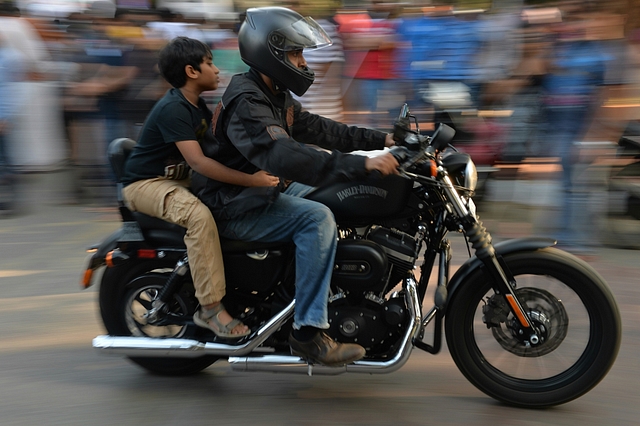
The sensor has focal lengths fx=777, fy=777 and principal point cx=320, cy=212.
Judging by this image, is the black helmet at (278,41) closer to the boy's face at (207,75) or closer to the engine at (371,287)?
the boy's face at (207,75)

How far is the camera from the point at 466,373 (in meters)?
3.51

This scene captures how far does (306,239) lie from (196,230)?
0.49 m

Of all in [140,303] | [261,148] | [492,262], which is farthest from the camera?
[140,303]

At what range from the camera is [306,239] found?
11.0 feet

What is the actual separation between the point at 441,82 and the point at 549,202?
1438 millimetres

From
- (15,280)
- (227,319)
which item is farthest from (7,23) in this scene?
(227,319)

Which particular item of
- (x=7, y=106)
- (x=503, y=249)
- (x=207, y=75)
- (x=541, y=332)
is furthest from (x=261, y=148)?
(x=7, y=106)

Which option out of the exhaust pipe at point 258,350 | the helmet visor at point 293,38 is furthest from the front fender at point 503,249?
the helmet visor at point 293,38

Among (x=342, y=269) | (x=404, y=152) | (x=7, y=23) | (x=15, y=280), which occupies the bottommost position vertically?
(x=15, y=280)

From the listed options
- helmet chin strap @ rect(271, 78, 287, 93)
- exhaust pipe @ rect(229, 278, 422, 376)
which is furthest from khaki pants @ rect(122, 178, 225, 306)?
helmet chin strap @ rect(271, 78, 287, 93)

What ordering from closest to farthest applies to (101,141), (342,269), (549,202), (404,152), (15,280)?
(404,152)
(342,269)
(15,280)
(549,202)
(101,141)

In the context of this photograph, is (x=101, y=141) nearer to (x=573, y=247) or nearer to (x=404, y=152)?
(x=573, y=247)

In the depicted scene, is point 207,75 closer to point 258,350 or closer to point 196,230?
point 196,230

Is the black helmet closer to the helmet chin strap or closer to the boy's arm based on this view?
the helmet chin strap
